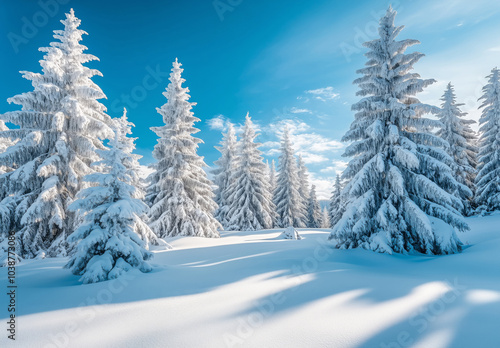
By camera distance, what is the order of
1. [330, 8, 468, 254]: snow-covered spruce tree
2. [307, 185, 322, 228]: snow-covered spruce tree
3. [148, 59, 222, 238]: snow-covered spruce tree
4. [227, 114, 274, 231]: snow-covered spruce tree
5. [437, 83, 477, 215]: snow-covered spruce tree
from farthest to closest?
[307, 185, 322, 228]: snow-covered spruce tree
[227, 114, 274, 231]: snow-covered spruce tree
[437, 83, 477, 215]: snow-covered spruce tree
[148, 59, 222, 238]: snow-covered spruce tree
[330, 8, 468, 254]: snow-covered spruce tree

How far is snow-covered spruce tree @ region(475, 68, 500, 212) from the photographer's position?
2058 cm

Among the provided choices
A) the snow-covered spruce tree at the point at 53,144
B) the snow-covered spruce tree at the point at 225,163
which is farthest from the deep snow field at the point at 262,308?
the snow-covered spruce tree at the point at 225,163

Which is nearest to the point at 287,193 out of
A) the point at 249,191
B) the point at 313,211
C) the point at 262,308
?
the point at 249,191

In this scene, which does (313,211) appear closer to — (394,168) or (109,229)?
(394,168)

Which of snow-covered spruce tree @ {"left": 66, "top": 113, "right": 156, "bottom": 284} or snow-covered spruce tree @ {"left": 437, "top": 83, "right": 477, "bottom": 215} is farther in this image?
snow-covered spruce tree @ {"left": 437, "top": 83, "right": 477, "bottom": 215}

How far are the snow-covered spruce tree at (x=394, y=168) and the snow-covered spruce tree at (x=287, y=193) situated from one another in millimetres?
20622

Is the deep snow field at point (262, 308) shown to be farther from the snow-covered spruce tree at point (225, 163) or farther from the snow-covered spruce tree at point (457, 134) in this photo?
the snow-covered spruce tree at point (225, 163)

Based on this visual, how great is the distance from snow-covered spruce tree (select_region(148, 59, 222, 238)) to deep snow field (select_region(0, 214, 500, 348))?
376 inches

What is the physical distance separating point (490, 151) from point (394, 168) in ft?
63.8

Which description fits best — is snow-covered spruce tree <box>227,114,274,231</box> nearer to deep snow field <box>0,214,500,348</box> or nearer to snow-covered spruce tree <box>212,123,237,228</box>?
snow-covered spruce tree <box>212,123,237,228</box>

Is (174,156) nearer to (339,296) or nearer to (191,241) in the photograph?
(191,241)

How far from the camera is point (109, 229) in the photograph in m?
6.75

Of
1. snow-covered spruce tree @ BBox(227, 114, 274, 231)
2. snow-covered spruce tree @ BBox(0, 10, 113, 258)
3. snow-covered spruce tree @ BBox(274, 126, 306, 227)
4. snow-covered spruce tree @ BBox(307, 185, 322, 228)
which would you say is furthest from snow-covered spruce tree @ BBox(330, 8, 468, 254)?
snow-covered spruce tree @ BBox(307, 185, 322, 228)

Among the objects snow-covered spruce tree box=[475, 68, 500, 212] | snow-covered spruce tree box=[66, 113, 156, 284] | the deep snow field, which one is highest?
snow-covered spruce tree box=[475, 68, 500, 212]
